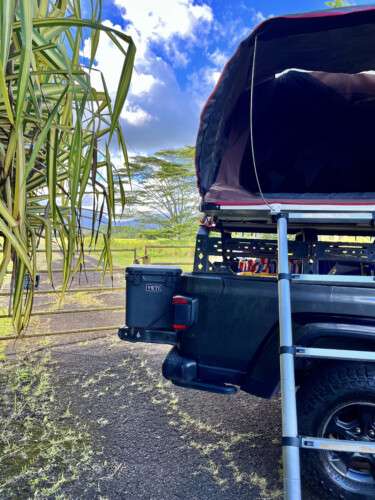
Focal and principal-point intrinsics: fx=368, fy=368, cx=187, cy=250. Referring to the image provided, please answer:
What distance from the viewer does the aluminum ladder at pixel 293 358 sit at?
4.77 feet

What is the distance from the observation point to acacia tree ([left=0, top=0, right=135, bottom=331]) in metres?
1.37

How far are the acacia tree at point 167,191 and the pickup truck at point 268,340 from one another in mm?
17987

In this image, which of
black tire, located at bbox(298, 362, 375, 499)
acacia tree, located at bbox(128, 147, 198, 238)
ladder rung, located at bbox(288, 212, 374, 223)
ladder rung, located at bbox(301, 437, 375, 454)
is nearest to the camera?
ladder rung, located at bbox(301, 437, 375, 454)

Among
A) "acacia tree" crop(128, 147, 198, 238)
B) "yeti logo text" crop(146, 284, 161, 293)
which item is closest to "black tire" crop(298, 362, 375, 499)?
"yeti logo text" crop(146, 284, 161, 293)

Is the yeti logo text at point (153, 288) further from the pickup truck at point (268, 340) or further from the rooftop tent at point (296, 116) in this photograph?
the rooftop tent at point (296, 116)

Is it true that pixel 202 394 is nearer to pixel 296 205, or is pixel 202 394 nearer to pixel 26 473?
pixel 26 473

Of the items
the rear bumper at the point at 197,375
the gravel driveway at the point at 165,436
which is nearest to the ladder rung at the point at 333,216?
the rear bumper at the point at 197,375

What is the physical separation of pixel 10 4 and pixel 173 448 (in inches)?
92.3

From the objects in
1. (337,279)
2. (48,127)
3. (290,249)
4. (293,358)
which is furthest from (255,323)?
(48,127)

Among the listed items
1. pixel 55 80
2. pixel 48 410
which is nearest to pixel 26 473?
pixel 48 410

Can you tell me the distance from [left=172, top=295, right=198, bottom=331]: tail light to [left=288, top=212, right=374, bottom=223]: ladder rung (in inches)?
27.7

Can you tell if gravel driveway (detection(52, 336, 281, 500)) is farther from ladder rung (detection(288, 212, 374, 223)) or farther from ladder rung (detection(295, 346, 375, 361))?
ladder rung (detection(288, 212, 374, 223))

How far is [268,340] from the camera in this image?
192 cm

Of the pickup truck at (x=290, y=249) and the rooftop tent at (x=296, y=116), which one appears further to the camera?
the rooftop tent at (x=296, y=116)
